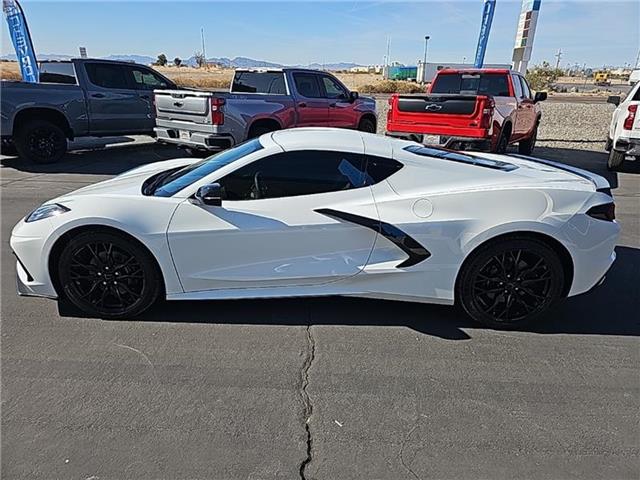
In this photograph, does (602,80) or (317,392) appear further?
(602,80)

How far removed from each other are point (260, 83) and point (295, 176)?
7867 millimetres

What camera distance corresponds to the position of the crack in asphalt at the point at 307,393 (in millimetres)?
2365

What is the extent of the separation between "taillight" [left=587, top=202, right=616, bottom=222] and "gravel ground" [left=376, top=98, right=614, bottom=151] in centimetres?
1122

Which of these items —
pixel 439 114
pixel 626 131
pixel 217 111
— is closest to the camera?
pixel 439 114

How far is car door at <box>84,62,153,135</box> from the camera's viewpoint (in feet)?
33.9

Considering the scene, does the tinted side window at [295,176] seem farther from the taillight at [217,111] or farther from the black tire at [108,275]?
the taillight at [217,111]

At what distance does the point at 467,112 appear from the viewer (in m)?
8.39

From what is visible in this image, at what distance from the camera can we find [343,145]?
3656mm

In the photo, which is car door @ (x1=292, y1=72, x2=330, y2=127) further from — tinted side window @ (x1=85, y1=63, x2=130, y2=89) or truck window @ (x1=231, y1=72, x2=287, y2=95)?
tinted side window @ (x1=85, y1=63, x2=130, y2=89)

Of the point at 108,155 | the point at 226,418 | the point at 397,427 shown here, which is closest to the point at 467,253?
the point at 397,427

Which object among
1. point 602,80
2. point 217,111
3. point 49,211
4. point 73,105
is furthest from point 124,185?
point 602,80

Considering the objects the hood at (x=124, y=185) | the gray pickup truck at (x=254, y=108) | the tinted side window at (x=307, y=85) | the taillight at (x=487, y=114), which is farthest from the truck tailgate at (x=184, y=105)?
the taillight at (x=487, y=114)

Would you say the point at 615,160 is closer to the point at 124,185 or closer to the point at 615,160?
the point at 615,160

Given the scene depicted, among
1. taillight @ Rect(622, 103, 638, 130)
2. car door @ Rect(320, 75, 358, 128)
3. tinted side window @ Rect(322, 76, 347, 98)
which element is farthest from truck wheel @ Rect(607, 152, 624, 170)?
tinted side window @ Rect(322, 76, 347, 98)
